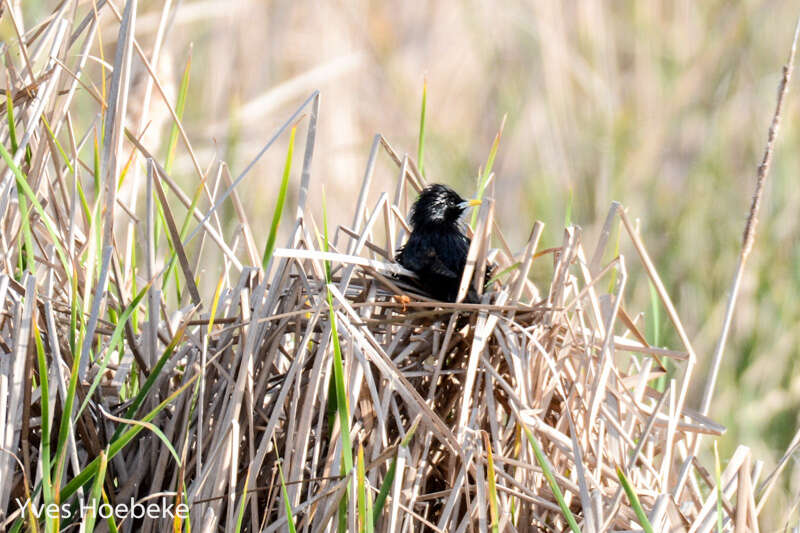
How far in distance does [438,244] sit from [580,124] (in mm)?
2106

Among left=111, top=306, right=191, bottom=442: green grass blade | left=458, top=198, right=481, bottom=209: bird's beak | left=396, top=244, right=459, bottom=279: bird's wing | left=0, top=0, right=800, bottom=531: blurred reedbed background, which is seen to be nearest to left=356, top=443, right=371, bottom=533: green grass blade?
left=111, top=306, right=191, bottom=442: green grass blade

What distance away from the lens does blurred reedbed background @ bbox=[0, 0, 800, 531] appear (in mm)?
3326

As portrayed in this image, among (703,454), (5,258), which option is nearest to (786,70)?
(5,258)

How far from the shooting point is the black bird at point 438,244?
1793 mm

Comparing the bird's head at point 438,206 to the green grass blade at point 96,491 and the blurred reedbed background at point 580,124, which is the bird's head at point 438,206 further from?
the blurred reedbed background at point 580,124

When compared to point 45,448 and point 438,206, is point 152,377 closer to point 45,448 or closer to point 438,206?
point 45,448

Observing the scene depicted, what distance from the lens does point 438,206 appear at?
2014 millimetres

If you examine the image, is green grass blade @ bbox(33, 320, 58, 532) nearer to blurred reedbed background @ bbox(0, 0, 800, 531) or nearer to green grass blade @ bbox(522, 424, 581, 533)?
green grass blade @ bbox(522, 424, 581, 533)

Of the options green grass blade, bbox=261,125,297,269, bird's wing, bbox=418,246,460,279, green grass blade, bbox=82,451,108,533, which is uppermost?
green grass blade, bbox=261,125,297,269

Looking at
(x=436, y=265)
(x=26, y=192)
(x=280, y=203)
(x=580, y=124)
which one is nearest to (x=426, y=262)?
(x=436, y=265)

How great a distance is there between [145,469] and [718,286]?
8.73ft

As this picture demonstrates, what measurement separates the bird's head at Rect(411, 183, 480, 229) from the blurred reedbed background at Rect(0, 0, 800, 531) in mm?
1168

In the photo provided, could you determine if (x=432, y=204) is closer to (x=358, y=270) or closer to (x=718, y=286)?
(x=358, y=270)

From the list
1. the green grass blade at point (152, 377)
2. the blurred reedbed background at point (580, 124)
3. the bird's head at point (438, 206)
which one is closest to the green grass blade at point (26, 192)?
the green grass blade at point (152, 377)
